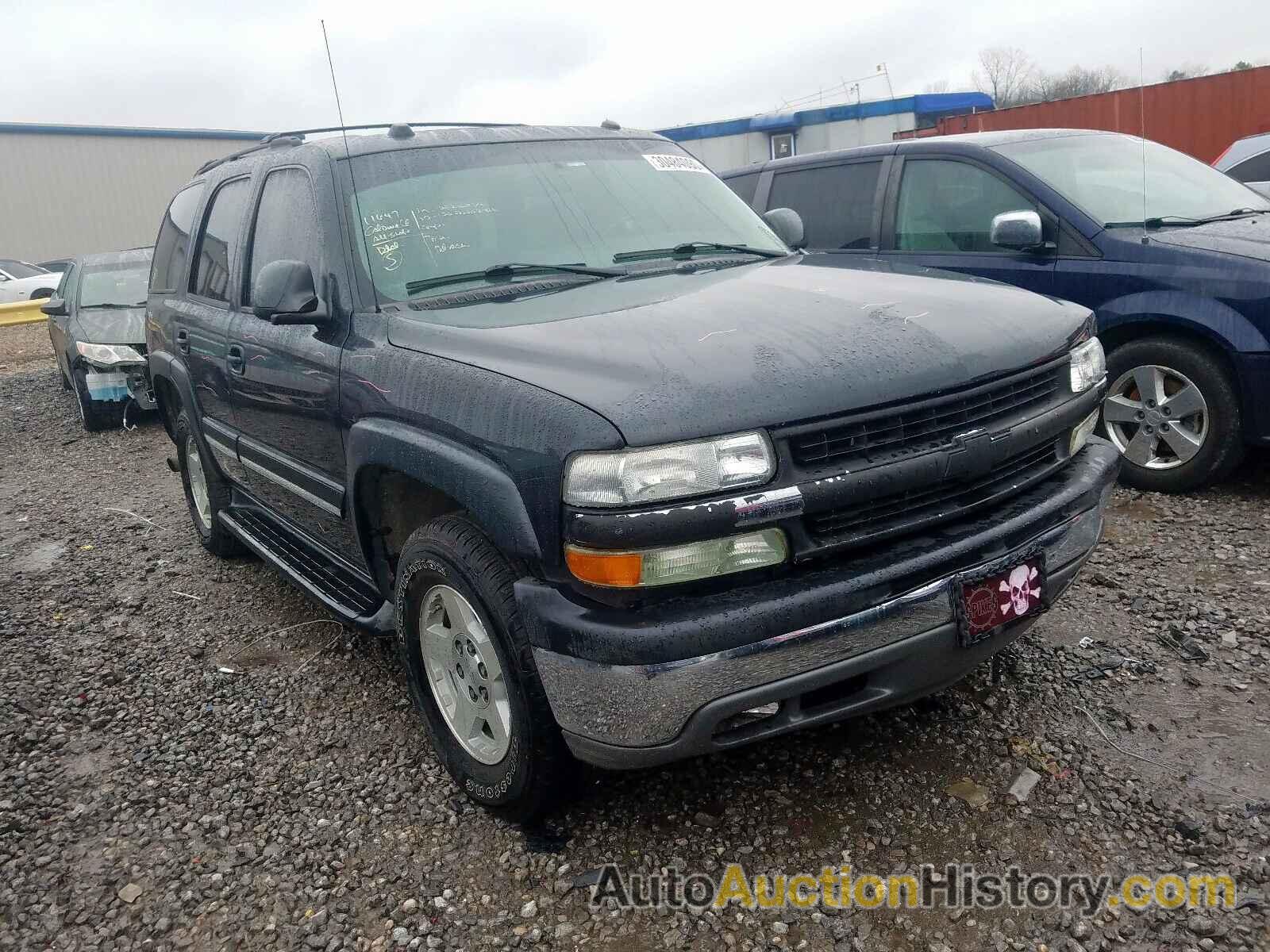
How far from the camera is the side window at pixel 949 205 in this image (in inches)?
204

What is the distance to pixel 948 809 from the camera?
2.59 m

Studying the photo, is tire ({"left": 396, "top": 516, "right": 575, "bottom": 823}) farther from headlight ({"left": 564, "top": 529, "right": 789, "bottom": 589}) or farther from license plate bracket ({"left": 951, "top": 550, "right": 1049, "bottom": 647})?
license plate bracket ({"left": 951, "top": 550, "right": 1049, "bottom": 647})

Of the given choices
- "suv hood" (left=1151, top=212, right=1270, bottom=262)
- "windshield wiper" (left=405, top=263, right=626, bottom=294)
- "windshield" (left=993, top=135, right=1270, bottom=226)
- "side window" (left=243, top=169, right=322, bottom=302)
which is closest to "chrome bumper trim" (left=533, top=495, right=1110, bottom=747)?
"windshield wiper" (left=405, top=263, right=626, bottom=294)

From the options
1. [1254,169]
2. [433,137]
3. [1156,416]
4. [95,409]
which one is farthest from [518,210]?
[1254,169]

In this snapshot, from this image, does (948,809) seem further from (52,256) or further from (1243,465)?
(52,256)

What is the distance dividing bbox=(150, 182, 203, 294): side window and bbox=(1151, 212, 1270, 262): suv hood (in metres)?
4.54

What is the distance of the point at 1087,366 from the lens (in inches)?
113

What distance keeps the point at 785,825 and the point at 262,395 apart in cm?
230

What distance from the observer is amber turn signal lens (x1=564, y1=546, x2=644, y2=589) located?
81.4 inches

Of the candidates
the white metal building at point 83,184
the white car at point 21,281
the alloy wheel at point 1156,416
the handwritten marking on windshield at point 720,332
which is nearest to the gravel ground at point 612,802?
the alloy wheel at point 1156,416

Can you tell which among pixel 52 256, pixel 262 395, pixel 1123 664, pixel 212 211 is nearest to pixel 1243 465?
pixel 1123 664

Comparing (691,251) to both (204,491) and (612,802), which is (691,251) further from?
(204,491)

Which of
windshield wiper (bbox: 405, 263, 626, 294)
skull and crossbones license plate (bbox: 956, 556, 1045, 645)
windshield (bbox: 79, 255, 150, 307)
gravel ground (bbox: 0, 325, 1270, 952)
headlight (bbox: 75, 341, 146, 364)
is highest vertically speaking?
windshield (bbox: 79, 255, 150, 307)

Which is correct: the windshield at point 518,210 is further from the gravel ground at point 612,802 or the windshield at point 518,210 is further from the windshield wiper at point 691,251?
the gravel ground at point 612,802
